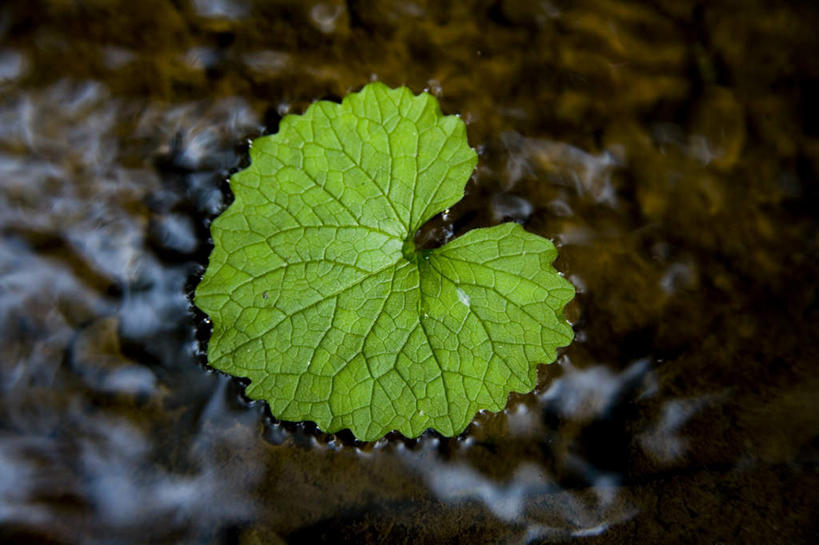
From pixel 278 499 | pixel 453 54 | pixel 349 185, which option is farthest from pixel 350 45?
pixel 278 499

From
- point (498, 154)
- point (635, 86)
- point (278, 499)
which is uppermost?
point (635, 86)

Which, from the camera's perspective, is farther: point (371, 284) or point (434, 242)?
point (434, 242)

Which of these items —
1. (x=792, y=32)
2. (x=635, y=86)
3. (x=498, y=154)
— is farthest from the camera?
(x=792, y=32)

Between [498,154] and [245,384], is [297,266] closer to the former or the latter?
[245,384]
